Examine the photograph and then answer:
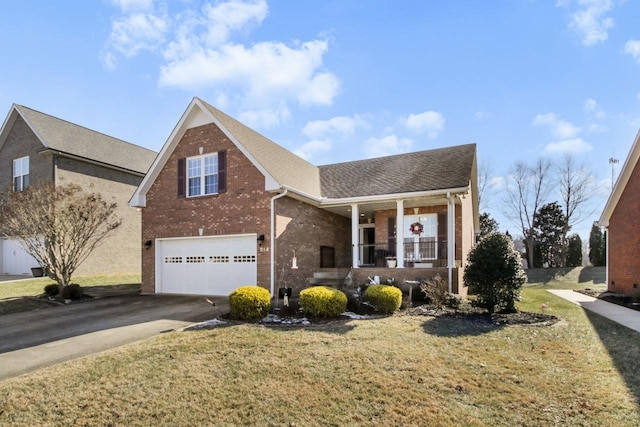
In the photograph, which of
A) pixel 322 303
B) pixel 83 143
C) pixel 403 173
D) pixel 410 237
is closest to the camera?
pixel 322 303

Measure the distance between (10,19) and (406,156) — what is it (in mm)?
15409

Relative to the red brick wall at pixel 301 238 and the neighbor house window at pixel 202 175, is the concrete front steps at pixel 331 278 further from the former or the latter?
the neighbor house window at pixel 202 175

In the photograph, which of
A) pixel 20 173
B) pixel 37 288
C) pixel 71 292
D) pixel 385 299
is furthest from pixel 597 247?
pixel 20 173

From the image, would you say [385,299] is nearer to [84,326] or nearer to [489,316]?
[489,316]

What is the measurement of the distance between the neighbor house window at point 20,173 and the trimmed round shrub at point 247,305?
19.3 m

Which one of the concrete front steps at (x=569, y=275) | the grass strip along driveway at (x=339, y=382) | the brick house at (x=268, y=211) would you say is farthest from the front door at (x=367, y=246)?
the concrete front steps at (x=569, y=275)

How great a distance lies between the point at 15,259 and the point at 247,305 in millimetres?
20805

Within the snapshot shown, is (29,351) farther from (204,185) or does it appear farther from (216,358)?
(204,185)

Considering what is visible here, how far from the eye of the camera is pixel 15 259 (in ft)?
72.8

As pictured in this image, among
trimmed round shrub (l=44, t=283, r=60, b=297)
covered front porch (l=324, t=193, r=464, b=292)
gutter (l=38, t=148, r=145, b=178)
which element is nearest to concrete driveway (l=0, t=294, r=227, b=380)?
trimmed round shrub (l=44, t=283, r=60, b=297)

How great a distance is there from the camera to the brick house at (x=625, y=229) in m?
15.6

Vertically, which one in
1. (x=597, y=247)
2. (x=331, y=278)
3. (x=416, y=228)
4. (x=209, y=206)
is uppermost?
(x=209, y=206)

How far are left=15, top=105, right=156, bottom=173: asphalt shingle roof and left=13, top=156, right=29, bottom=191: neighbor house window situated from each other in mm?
2131

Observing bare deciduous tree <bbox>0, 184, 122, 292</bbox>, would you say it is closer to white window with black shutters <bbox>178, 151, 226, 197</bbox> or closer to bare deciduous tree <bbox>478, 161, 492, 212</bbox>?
white window with black shutters <bbox>178, 151, 226, 197</bbox>
